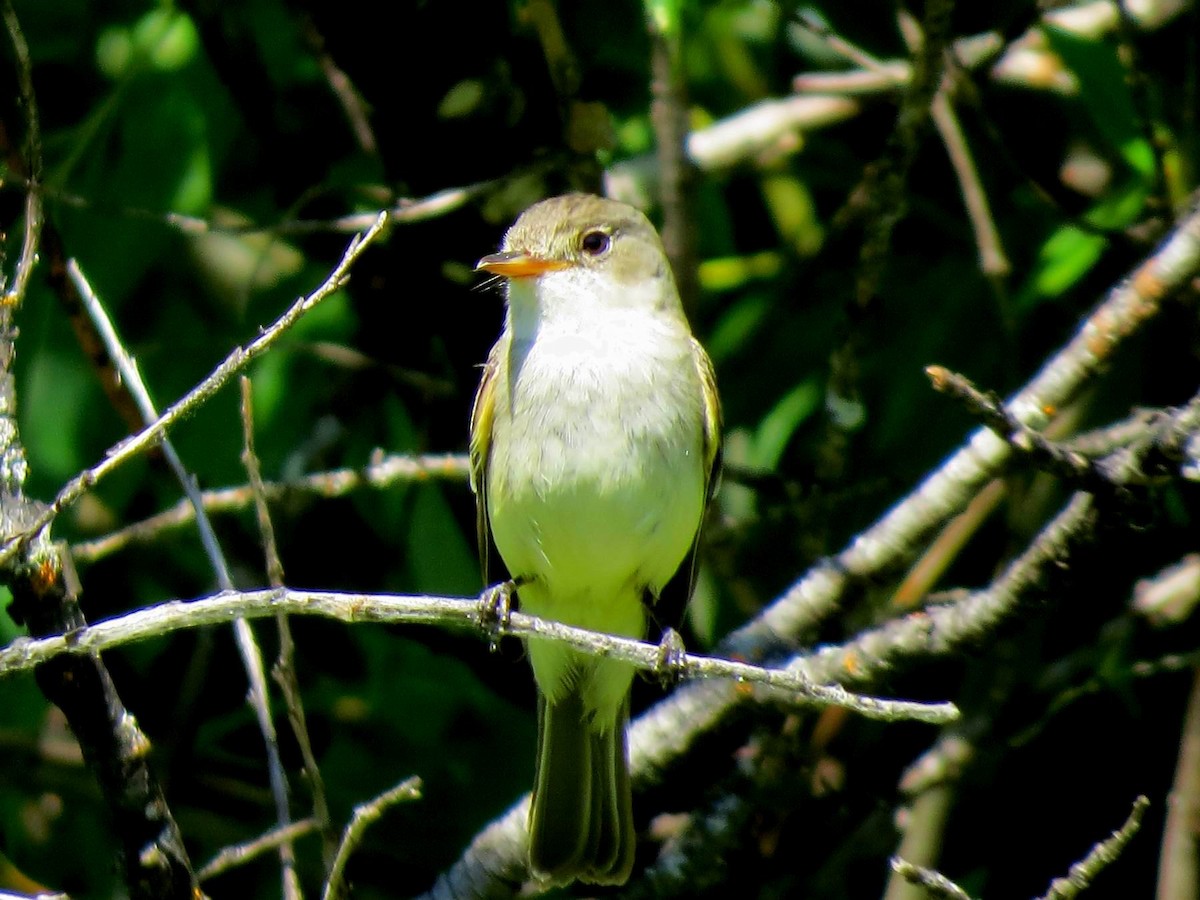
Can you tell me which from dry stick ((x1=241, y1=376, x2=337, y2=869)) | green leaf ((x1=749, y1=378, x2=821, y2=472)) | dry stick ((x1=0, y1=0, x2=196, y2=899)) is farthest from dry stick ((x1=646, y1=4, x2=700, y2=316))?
dry stick ((x1=0, y1=0, x2=196, y2=899))

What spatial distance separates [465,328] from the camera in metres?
4.30

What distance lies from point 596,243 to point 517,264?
1.05 ft

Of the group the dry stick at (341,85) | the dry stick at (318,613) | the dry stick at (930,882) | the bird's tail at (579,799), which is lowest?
the dry stick at (930,882)

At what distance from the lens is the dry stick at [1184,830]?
3584 millimetres

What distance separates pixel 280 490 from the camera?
3.64 meters

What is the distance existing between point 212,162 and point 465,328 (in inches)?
33.7

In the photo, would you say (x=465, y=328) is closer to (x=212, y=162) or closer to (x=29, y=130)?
(x=212, y=162)

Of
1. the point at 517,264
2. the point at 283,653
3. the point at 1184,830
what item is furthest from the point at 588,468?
the point at 1184,830

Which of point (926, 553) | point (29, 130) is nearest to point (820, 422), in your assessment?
point (926, 553)

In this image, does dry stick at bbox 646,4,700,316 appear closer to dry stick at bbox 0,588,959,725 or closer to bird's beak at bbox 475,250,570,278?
bird's beak at bbox 475,250,570,278

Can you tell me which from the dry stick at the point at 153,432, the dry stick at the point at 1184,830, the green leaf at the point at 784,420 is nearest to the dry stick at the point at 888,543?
the green leaf at the point at 784,420

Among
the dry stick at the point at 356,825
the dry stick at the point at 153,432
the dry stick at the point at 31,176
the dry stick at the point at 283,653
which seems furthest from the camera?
the dry stick at the point at 283,653

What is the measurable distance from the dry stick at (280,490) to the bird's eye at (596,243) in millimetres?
619

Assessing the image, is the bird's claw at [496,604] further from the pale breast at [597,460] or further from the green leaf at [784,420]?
the green leaf at [784,420]
